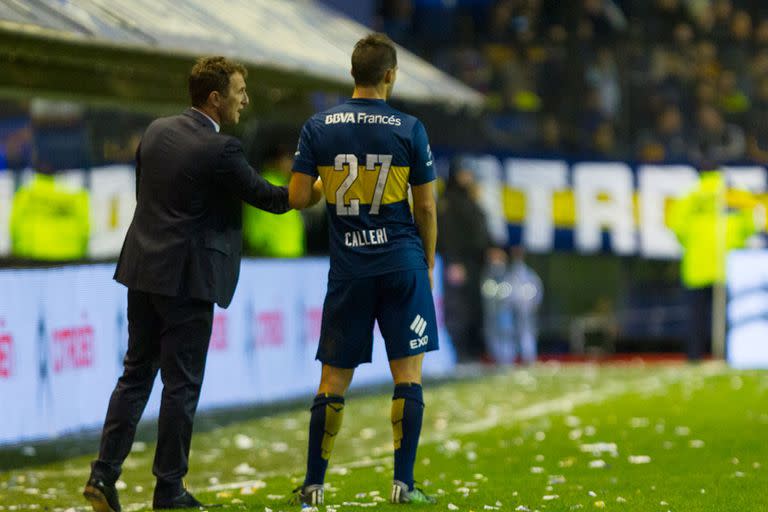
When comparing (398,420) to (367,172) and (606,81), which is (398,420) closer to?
(367,172)

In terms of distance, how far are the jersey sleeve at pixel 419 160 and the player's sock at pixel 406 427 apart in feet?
3.18

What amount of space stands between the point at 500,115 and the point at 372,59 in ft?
52.2

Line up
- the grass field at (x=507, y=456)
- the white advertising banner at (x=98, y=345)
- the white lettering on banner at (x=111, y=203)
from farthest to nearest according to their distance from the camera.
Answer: the white lettering on banner at (x=111, y=203) → the white advertising banner at (x=98, y=345) → the grass field at (x=507, y=456)

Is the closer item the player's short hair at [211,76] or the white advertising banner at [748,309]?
the player's short hair at [211,76]

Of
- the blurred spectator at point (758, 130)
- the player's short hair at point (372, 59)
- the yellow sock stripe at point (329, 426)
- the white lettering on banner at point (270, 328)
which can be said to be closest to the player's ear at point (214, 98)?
the player's short hair at point (372, 59)

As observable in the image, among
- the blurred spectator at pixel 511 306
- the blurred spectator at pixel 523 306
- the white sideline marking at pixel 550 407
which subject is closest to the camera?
the white sideline marking at pixel 550 407

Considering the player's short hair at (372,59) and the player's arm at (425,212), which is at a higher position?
the player's short hair at (372,59)

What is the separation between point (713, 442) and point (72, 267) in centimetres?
470

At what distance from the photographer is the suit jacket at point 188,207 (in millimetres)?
7391

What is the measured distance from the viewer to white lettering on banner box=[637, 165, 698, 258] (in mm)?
21375

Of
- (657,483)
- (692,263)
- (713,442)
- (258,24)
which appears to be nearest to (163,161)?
(657,483)

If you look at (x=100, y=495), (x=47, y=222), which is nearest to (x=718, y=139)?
(x=47, y=222)

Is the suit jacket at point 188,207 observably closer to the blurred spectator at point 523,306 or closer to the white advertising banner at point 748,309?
the white advertising banner at point 748,309

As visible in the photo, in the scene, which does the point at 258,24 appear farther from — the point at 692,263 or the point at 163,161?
the point at 163,161
